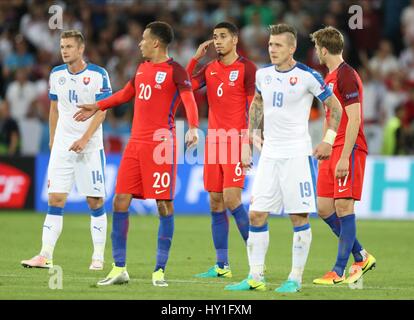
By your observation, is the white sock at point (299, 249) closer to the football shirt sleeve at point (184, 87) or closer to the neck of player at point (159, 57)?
the football shirt sleeve at point (184, 87)

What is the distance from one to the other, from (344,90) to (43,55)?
13442 millimetres

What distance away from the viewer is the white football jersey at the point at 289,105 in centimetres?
1029

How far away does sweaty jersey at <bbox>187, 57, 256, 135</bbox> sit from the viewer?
12383mm

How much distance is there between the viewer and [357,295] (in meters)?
10.3

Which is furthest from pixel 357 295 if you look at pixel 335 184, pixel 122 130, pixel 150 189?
pixel 122 130

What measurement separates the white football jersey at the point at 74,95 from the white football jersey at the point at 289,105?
8.59ft

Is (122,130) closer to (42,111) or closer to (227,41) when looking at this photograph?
(42,111)

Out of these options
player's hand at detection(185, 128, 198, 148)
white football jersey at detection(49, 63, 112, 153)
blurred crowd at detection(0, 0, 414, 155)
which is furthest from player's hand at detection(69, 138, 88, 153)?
blurred crowd at detection(0, 0, 414, 155)

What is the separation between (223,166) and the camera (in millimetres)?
12359

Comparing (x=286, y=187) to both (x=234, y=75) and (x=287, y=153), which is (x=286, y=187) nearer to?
(x=287, y=153)

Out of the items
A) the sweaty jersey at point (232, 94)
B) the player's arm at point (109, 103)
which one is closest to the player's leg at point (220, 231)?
the sweaty jersey at point (232, 94)

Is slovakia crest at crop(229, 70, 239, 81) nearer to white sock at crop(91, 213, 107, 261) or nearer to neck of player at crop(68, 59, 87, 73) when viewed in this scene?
neck of player at crop(68, 59, 87, 73)

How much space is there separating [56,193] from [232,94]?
2.34 metres

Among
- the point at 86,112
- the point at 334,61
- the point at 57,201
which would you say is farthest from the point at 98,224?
the point at 334,61
